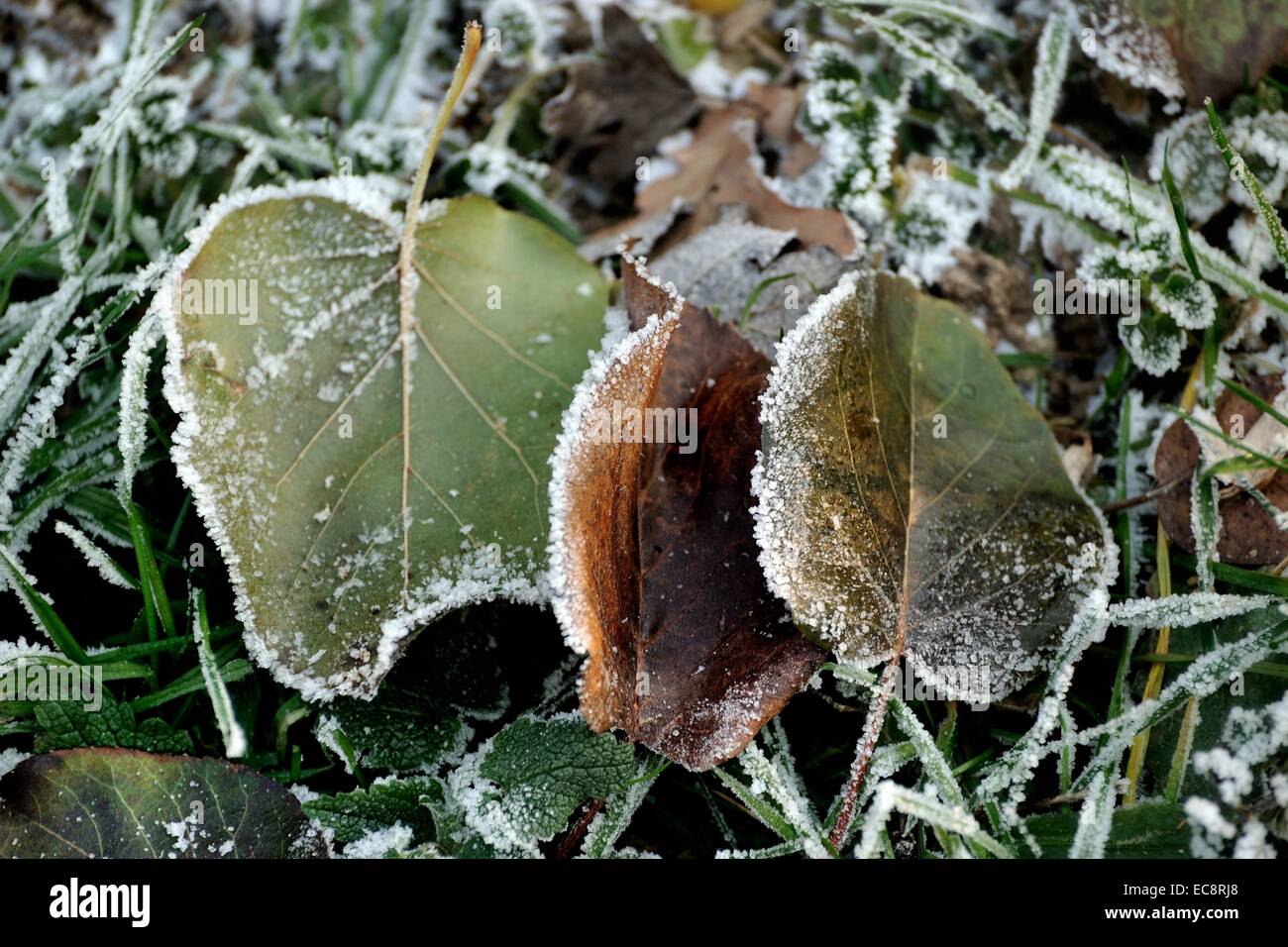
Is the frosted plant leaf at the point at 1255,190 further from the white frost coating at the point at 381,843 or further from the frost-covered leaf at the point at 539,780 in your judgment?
the white frost coating at the point at 381,843

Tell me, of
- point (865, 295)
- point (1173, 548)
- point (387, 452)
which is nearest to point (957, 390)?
point (865, 295)

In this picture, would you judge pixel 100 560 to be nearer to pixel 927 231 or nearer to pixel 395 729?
pixel 395 729

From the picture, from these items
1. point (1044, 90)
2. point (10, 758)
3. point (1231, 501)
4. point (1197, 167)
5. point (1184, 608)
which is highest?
point (1044, 90)

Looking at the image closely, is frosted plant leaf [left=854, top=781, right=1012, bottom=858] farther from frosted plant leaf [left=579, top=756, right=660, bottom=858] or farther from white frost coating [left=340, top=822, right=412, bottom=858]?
white frost coating [left=340, top=822, right=412, bottom=858]

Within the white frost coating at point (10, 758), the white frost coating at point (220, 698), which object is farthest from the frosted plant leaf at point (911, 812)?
the white frost coating at point (10, 758)

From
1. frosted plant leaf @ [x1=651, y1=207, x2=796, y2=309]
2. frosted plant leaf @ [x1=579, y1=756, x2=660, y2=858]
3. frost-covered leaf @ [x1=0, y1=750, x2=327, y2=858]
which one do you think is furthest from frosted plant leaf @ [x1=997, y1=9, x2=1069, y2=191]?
frost-covered leaf @ [x1=0, y1=750, x2=327, y2=858]

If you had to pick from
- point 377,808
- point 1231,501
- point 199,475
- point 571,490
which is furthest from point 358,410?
point 1231,501
